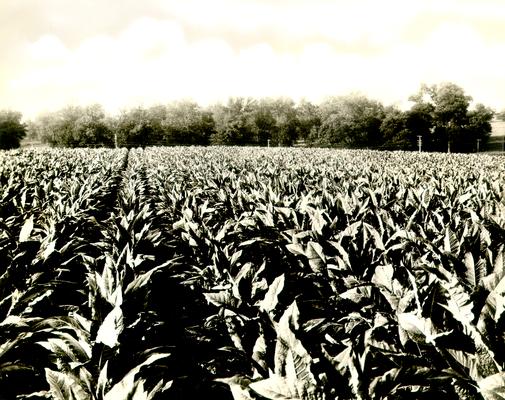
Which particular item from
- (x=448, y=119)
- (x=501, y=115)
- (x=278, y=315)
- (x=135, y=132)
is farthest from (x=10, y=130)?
(x=501, y=115)

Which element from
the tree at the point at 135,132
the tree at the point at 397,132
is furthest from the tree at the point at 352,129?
the tree at the point at 135,132

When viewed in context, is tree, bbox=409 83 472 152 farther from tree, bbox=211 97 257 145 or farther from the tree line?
tree, bbox=211 97 257 145

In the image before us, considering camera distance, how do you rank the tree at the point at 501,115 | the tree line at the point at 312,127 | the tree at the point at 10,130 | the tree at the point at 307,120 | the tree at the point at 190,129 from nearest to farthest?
the tree line at the point at 312,127 → the tree at the point at 190,129 → the tree at the point at 10,130 → the tree at the point at 307,120 → the tree at the point at 501,115

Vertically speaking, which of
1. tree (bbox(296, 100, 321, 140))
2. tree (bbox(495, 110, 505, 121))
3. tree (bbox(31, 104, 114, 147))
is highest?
tree (bbox(495, 110, 505, 121))

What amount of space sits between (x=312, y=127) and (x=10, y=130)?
185 ft

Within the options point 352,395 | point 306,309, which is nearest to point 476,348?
point 352,395

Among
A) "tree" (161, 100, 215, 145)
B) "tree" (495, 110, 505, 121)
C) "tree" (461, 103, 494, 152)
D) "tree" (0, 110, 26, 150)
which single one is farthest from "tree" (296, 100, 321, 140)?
"tree" (495, 110, 505, 121)

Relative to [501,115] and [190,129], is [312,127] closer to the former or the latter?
[190,129]

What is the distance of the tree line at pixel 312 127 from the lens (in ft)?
218

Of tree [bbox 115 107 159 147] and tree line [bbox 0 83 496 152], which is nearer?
tree line [bbox 0 83 496 152]

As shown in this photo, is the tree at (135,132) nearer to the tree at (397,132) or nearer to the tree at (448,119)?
the tree at (397,132)

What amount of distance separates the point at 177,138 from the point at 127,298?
243ft

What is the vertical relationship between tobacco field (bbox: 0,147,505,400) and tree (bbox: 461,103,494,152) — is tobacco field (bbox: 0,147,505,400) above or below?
below

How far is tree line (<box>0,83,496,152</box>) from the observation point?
2616 inches
